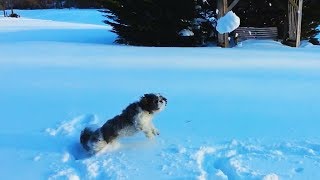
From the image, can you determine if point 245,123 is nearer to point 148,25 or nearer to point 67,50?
point 67,50

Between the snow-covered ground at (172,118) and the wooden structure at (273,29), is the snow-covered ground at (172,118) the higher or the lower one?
the lower one

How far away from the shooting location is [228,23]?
15641 millimetres

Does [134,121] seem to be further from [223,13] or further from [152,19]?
[152,19]

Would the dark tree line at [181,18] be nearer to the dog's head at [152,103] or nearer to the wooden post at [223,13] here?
the wooden post at [223,13]

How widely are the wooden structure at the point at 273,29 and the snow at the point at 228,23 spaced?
0.92 m

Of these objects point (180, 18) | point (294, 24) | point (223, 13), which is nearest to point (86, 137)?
point (223, 13)

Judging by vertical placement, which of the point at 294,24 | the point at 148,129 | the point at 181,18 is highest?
the point at 181,18

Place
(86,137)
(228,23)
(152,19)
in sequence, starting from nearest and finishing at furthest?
(86,137), (228,23), (152,19)

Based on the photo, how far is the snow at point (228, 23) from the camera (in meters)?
15.5

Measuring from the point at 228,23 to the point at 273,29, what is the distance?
12.1ft

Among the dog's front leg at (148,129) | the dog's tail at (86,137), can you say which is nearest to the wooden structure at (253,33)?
the dog's front leg at (148,129)

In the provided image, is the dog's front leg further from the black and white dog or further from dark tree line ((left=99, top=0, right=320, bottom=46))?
dark tree line ((left=99, top=0, right=320, bottom=46))

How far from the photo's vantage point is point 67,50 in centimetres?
1477

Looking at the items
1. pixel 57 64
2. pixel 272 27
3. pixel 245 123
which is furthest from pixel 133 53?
pixel 245 123
